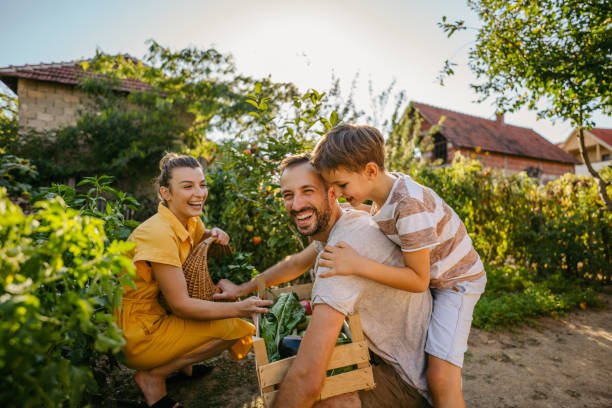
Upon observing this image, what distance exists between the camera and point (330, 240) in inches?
76.8

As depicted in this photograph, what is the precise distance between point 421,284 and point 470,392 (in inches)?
77.9

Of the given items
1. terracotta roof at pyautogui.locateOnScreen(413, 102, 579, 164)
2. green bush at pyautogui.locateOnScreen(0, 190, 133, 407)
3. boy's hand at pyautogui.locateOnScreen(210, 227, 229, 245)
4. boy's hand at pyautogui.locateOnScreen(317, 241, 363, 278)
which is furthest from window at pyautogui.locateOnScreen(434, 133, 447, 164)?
green bush at pyautogui.locateOnScreen(0, 190, 133, 407)

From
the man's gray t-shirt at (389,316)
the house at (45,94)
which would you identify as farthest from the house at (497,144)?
the man's gray t-shirt at (389,316)

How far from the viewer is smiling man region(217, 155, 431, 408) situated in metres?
1.58

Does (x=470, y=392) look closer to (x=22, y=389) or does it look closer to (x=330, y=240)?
(x=330, y=240)

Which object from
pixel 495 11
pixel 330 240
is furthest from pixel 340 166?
pixel 495 11

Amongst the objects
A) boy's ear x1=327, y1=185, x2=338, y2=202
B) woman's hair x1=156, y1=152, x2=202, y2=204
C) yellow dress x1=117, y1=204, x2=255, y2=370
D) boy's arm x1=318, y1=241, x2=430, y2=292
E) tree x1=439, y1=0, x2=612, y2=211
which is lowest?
yellow dress x1=117, y1=204, x2=255, y2=370

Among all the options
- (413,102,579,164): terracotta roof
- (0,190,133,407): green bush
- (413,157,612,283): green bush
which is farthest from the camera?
(413,102,579,164): terracotta roof

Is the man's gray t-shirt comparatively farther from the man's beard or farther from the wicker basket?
the wicker basket

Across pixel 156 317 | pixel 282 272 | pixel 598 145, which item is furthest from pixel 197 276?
pixel 598 145

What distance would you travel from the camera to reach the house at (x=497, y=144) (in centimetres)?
2333

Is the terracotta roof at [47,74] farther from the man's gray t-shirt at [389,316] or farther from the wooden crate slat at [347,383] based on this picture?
the wooden crate slat at [347,383]

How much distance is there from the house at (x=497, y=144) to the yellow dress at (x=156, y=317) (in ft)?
73.7

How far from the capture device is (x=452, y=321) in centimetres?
200
